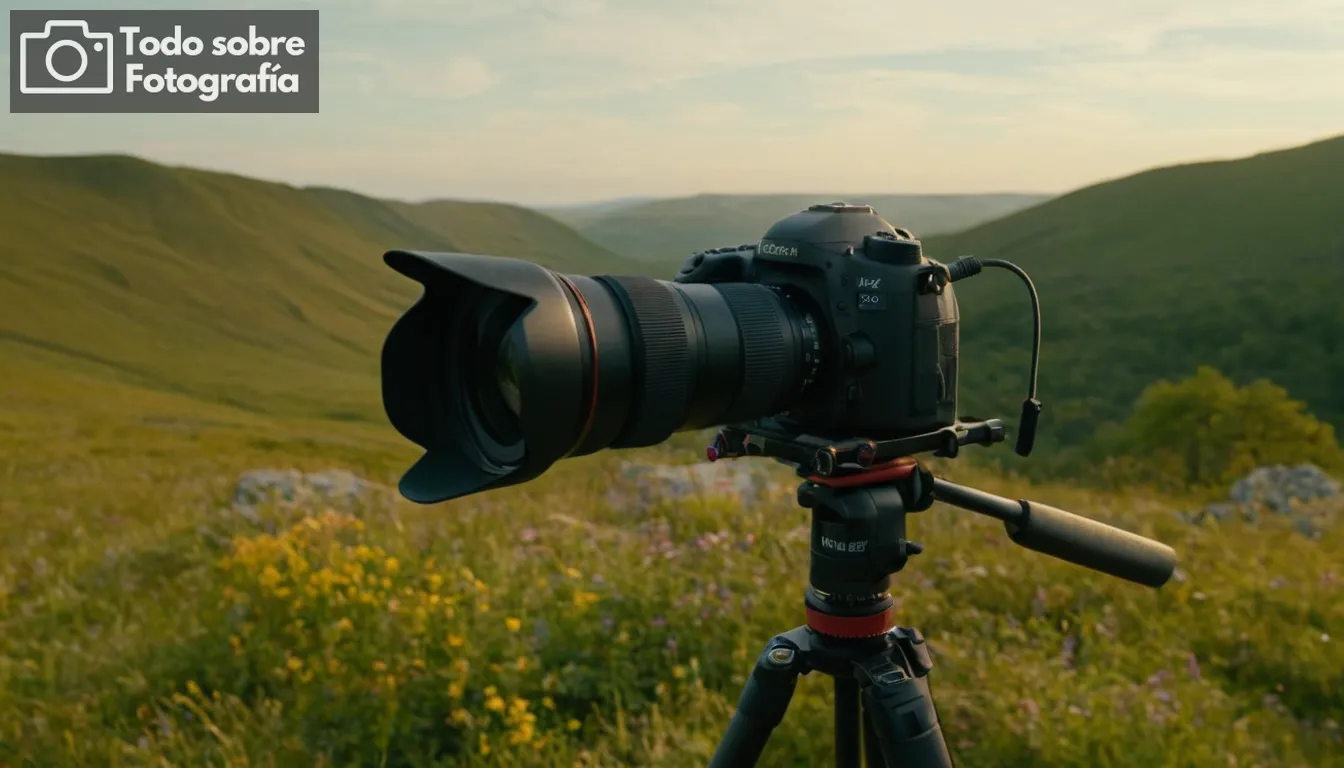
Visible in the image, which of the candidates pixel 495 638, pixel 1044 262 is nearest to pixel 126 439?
pixel 495 638

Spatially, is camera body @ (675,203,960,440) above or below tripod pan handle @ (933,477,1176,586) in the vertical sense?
above

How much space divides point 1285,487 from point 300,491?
1005 centimetres

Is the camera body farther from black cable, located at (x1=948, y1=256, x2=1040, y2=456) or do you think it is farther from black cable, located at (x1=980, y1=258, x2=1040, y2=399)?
black cable, located at (x1=980, y1=258, x2=1040, y2=399)

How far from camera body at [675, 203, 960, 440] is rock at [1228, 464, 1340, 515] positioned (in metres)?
8.09

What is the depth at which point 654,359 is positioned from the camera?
1979mm

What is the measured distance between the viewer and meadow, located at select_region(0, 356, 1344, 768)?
3322 millimetres

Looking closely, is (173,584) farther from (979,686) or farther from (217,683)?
(979,686)

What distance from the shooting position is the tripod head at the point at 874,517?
227 cm

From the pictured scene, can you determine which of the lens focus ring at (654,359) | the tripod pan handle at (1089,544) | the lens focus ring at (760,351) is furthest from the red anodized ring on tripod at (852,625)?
the lens focus ring at (654,359)

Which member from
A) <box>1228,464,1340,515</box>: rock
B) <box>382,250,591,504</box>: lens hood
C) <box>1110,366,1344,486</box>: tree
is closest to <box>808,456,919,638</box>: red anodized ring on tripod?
<box>382,250,591,504</box>: lens hood

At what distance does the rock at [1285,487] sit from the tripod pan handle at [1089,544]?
741 centimetres

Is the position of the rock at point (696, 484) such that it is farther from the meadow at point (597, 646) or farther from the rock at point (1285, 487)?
the rock at point (1285, 487)

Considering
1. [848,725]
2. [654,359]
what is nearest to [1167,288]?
[848,725]

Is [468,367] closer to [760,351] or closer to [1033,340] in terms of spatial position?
[760,351]
